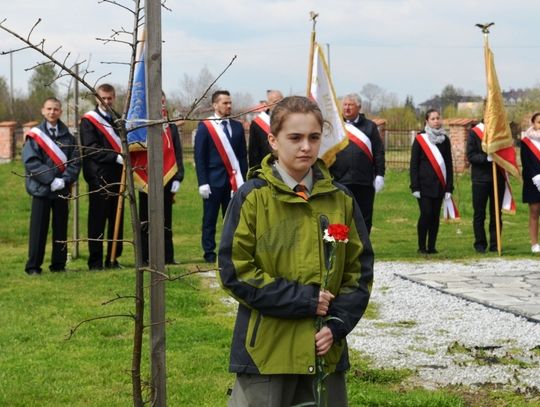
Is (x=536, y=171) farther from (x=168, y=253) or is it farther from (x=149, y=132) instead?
(x=149, y=132)

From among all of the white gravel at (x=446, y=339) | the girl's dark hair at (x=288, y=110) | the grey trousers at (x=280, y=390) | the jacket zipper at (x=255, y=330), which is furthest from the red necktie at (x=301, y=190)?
the white gravel at (x=446, y=339)

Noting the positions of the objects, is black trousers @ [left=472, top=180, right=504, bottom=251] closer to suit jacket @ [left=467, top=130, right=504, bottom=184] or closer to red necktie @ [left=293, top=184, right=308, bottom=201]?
suit jacket @ [left=467, top=130, right=504, bottom=184]

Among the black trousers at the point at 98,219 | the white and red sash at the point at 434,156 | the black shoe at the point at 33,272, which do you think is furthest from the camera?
the white and red sash at the point at 434,156

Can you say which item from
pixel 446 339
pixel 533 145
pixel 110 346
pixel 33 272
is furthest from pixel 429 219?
pixel 110 346

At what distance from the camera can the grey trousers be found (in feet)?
12.2

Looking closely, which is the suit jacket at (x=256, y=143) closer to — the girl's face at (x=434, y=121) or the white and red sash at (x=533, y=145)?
the girl's face at (x=434, y=121)

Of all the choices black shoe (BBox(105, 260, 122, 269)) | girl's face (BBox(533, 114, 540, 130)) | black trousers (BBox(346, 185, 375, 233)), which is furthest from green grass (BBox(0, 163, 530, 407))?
girl's face (BBox(533, 114, 540, 130))

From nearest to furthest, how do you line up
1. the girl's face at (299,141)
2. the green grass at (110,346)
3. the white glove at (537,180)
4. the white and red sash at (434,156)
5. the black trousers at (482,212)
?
the girl's face at (299,141) → the green grass at (110,346) → the white glove at (537,180) → the white and red sash at (434,156) → the black trousers at (482,212)

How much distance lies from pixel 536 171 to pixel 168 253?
15.6ft

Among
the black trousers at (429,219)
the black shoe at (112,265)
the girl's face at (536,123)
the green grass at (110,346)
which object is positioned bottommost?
the black shoe at (112,265)

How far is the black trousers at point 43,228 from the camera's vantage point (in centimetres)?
1110

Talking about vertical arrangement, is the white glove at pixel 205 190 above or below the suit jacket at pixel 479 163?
below

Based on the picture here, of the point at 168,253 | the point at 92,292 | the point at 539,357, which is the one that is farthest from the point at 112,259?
the point at 539,357

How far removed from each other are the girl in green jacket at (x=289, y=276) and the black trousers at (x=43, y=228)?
753 cm
